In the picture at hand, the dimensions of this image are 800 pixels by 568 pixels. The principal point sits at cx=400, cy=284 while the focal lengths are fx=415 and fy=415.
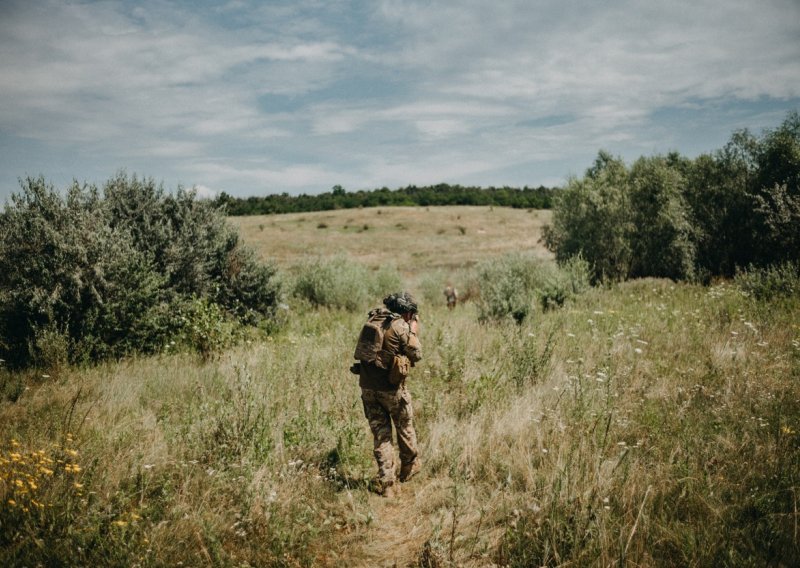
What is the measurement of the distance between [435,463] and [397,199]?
73757 millimetres

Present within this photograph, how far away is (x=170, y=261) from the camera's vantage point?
970cm

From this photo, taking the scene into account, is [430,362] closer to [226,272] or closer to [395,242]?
[226,272]

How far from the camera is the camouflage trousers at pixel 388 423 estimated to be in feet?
14.4

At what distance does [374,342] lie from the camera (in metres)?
4.36

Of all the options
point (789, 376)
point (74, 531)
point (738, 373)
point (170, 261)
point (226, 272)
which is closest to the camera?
point (74, 531)

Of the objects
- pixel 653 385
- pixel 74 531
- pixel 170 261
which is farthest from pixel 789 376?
pixel 170 261

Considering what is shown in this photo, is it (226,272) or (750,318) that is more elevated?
(226,272)

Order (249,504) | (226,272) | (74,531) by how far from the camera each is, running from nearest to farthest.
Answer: (74,531), (249,504), (226,272)

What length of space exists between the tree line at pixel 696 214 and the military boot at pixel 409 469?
11.6m

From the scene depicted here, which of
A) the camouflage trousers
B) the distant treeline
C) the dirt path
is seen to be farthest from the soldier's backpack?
the distant treeline

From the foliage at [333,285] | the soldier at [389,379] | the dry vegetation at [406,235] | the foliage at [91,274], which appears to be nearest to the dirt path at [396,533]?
the soldier at [389,379]

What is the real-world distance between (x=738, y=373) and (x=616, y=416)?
265 cm

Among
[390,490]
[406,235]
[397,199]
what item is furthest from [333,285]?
[397,199]

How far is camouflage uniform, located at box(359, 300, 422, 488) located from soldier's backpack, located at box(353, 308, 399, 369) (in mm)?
54
